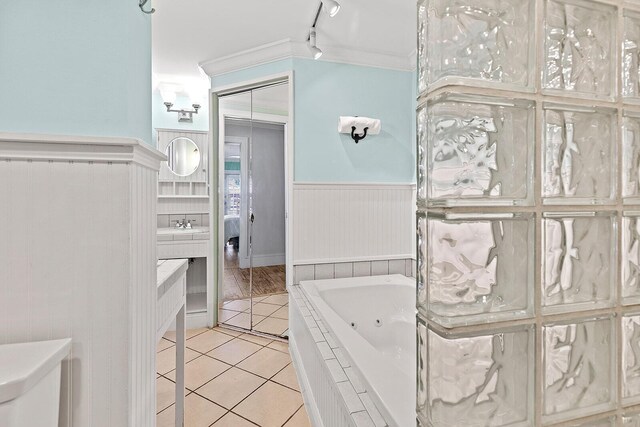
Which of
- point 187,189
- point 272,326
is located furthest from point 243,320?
point 187,189

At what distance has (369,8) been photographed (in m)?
2.08

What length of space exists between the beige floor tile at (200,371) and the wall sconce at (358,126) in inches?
79.8

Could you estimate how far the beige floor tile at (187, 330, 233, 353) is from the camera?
254 cm

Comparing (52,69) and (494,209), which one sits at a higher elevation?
(52,69)

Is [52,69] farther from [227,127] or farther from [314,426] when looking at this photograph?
[227,127]

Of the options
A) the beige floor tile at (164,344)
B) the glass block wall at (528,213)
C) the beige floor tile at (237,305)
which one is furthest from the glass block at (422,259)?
the beige floor tile at (237,305)

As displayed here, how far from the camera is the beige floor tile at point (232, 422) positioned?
1.67 metres

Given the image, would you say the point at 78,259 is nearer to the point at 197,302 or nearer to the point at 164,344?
the point at 164,344

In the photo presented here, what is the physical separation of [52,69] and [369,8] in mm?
1872

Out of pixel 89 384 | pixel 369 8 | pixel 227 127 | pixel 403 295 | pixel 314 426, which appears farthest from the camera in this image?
pixel 227 127

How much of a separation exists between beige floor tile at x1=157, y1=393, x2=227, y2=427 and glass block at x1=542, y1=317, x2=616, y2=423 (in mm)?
1752

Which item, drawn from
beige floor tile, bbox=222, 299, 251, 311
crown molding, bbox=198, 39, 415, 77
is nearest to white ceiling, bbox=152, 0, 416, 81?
crown molding, bbox=198, 39, 415, 77

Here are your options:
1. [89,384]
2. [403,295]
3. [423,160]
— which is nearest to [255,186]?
[403,295]

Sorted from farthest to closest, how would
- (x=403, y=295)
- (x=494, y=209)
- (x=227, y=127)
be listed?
1. (x=227, y=127)
2. (x=403, y=295)
3. (x=494, y=209)
